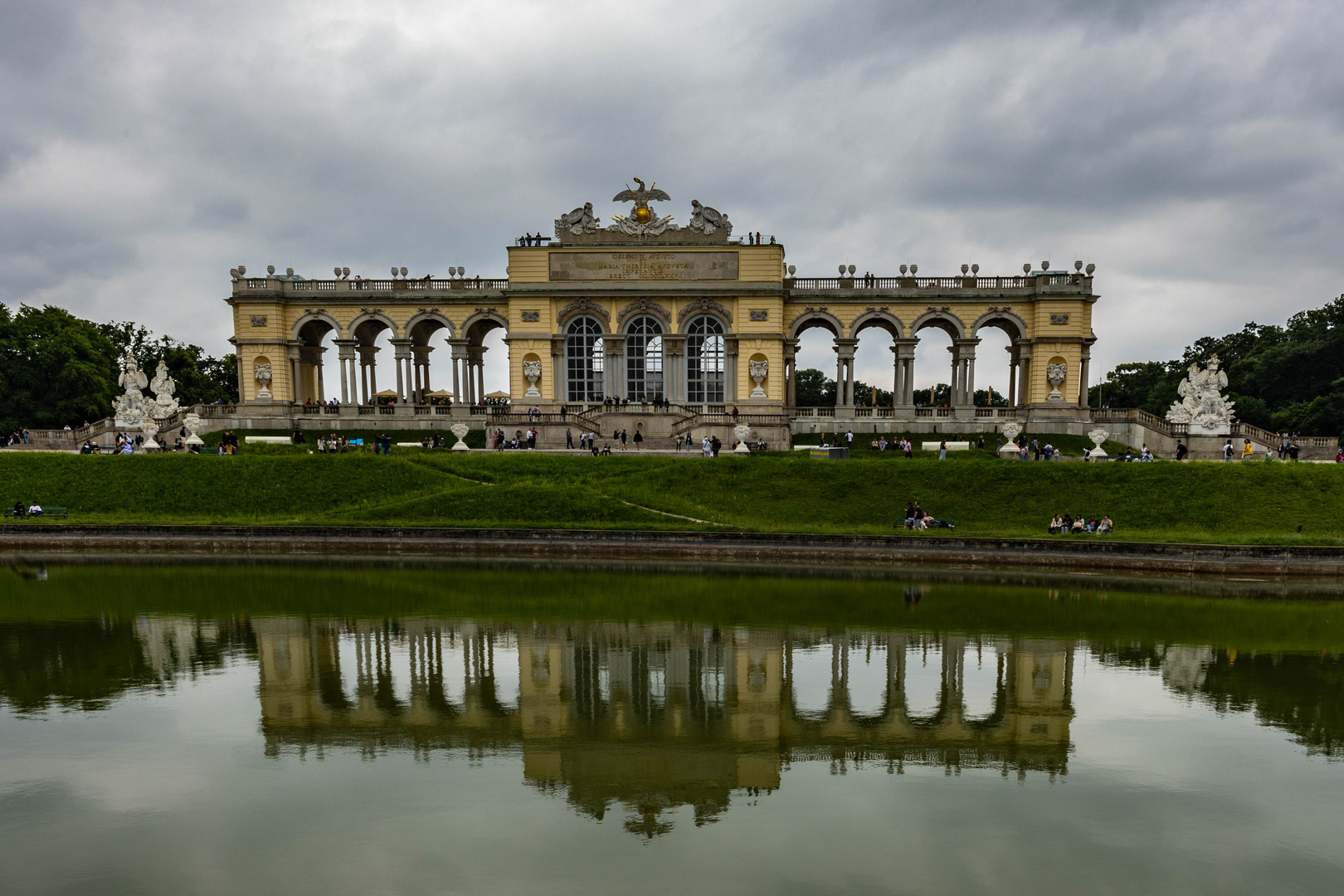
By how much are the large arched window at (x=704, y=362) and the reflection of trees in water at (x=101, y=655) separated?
34.6 m

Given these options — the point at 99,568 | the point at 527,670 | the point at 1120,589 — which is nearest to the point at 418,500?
the point at 99,568

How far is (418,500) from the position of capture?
2717cm

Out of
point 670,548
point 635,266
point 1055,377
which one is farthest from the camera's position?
point 635,266

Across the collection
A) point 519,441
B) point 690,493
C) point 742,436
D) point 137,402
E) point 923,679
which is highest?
point 137,402

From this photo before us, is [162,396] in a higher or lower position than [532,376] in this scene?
lower

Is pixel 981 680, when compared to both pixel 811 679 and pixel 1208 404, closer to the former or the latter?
pixel 811 679

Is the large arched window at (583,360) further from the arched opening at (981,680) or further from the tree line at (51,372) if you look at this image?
the arched opening at (981,680)

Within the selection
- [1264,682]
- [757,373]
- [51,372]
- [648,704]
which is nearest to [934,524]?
[1264,682]

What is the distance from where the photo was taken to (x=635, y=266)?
46.1 metres

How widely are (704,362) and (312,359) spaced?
87.5ft

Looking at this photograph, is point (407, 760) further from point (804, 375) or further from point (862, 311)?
point (804, 375)

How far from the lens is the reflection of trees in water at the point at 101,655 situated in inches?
431

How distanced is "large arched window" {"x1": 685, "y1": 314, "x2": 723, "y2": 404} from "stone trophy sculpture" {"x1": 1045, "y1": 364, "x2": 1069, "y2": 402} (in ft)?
65.9

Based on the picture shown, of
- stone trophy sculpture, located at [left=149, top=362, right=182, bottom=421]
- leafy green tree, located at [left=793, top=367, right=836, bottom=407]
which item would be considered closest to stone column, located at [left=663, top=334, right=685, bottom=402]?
stone trophy sculpture, located at [left=149, top=362, right=182, bottom=421]
